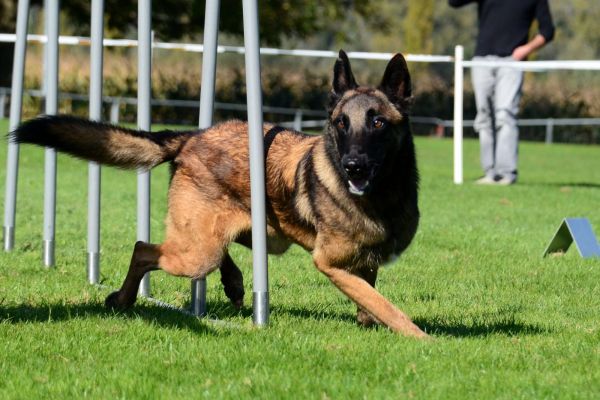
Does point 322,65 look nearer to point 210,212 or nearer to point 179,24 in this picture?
point 179,24

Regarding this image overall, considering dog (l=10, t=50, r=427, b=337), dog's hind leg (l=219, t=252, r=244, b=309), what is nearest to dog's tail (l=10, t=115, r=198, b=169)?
dog (l=10, t=50, r=427, b=337)

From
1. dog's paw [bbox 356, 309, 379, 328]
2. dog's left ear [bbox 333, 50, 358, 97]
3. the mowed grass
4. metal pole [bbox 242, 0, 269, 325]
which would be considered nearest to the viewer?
the mowed grass

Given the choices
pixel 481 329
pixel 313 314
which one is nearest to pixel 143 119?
pixel 313 314

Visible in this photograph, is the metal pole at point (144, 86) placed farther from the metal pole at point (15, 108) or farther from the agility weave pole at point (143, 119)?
the metal pole at point (15, 108)

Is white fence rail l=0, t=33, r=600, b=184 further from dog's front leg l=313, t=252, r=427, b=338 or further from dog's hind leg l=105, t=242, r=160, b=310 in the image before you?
dog's front leg l=313, t=252, r=427, b=338

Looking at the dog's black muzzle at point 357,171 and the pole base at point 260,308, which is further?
the pole base at point 260,308

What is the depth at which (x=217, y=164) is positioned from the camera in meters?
6.15

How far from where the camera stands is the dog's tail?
611 centimetres

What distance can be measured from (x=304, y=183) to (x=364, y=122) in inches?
20.6

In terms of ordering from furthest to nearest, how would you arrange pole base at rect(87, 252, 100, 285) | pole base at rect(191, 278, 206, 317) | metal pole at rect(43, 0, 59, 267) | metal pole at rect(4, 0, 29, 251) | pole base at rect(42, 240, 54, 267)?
1. metal pole at rect(4, 0, 29, 251)
2. pole base at rect(42, 240, 54, 267)
3. metal pole at rect(43, 0, 59, 267)
4. pole base at rect(87, 252, 100, 285)
5. pole base at rect(191, 278, 206, 317)

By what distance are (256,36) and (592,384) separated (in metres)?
2.33

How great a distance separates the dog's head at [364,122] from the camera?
18.5 feet

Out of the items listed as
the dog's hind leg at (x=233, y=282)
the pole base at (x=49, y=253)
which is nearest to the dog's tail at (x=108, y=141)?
the dog's hind leg at (x=233, y=282)

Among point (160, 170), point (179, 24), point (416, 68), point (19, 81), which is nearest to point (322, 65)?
point (416, 68)
